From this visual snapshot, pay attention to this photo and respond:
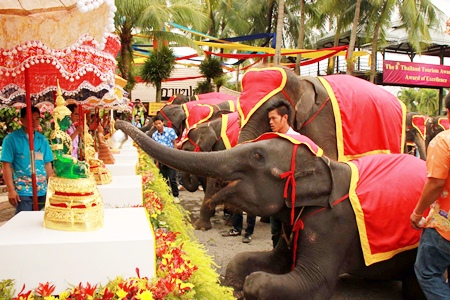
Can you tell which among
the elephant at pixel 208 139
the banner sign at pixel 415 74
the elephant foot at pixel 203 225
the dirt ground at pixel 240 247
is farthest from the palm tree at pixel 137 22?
the elephant foot at pixel 203 225

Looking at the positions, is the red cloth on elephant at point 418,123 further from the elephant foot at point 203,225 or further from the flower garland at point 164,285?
the flower garland at point 164,285

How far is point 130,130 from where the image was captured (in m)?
2.77

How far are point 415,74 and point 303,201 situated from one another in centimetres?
2286

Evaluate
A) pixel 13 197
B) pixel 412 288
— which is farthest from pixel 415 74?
pixel 13 197

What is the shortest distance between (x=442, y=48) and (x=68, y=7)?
2805cm

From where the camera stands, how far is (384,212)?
3186 millimetres

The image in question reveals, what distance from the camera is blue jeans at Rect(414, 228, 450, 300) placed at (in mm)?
2816

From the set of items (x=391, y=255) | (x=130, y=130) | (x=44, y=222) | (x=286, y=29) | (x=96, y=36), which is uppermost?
(x=286, y=29)

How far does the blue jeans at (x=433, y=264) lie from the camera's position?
2.82 metres

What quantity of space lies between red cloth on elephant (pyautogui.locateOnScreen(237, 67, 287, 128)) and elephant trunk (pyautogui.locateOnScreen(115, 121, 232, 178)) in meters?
1.86

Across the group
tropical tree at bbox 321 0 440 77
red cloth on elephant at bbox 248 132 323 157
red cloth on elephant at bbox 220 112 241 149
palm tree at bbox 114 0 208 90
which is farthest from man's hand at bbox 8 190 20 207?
tropical tree at bbox 321 0 440 77

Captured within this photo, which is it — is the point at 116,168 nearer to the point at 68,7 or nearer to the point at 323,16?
the point at 68,7

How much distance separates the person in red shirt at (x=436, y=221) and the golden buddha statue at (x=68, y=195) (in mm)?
2012

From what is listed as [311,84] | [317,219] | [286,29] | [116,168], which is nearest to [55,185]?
[317,219]
